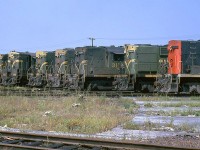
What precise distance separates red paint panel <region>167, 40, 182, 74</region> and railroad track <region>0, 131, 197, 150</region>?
46.7 ft

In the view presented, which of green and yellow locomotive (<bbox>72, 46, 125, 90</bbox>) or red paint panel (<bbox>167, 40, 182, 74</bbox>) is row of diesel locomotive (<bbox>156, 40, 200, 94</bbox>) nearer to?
red paint panel (<bbox>167, 40, 182, 74</bbox>)

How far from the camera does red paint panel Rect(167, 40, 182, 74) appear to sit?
820 inches

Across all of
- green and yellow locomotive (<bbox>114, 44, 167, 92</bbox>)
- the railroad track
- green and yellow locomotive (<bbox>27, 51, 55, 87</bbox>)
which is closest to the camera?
the railroad track

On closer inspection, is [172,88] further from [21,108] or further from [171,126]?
[171,126]

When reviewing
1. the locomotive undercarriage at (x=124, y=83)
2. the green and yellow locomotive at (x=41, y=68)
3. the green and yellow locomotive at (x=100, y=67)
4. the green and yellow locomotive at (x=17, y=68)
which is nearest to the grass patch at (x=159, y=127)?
the locomotive undercarriage at (x=124, y=83)

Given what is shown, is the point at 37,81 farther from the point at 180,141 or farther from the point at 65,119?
the point at 180,141

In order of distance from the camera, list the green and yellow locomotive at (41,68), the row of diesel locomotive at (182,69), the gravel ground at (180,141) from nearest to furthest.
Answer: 1. the gravel ground at (180,141)
2. the row of diesel locomotive at (182,69)
3. the green and yellow locomotive at (41,68)

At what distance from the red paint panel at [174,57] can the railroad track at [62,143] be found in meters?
14.2

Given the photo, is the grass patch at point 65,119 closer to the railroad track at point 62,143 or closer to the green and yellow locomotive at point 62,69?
the railroad track at point 62,143

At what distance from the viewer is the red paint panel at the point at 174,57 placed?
20830 millimetres

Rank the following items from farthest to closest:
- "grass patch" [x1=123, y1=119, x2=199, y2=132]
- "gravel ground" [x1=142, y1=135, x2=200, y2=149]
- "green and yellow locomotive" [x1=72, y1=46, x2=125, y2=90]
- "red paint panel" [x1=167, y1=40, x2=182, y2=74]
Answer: "green and yellow locomotive" [x1=72, y1=46, x2=125, y2=90] → "red paint panel" [x1=167, y1=40, x2=182, y2=74] → "grass patch" [x1=123, y1=119, x2=199, y2=132] → "gravel ground" [x1=142, y1=135, x2=200, y2=149]

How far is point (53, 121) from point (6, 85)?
952 inches

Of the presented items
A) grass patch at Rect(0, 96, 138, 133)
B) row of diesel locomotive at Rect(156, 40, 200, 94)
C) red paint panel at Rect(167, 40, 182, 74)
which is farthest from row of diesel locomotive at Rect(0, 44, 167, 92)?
grass patch at Rect(0, 96, 138, 133)

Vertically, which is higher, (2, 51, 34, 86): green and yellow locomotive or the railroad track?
(2, 51, 34, 86): green and yellow locomotive
